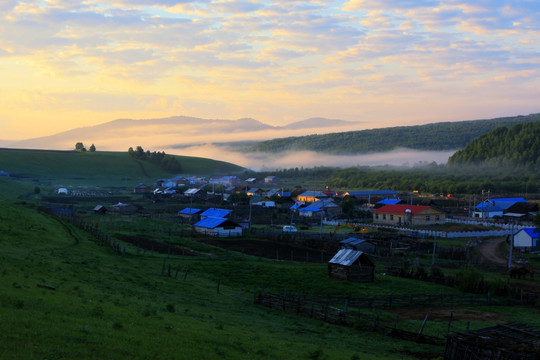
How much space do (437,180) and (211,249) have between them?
141m

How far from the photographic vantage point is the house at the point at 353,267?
41281 mm

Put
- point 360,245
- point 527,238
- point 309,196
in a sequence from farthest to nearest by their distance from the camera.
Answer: point 309,196 < point 527,238 < point 360,245

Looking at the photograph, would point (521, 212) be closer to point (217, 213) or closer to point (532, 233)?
point (532, 233)

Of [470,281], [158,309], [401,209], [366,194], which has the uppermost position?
[158,309]

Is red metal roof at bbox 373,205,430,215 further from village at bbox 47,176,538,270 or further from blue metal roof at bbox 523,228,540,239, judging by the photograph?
blue metal roof at bbox 523,228,540,239

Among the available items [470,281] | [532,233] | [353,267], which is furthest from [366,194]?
[470,281]

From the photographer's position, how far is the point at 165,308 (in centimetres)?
2334

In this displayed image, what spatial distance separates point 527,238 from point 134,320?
5791 cm

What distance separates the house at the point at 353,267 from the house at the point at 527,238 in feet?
102

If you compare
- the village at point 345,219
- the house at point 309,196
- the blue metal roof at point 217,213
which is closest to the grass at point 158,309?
the village at point 345,219

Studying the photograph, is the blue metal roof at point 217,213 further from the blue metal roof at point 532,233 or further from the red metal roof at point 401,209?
the blue metal roof at point 532,233

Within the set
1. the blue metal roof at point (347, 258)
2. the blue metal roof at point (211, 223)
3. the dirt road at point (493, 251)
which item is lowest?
the dirt road at point (493, 251)

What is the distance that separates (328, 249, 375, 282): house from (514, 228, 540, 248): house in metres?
31.1

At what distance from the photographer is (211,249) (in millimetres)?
55594
